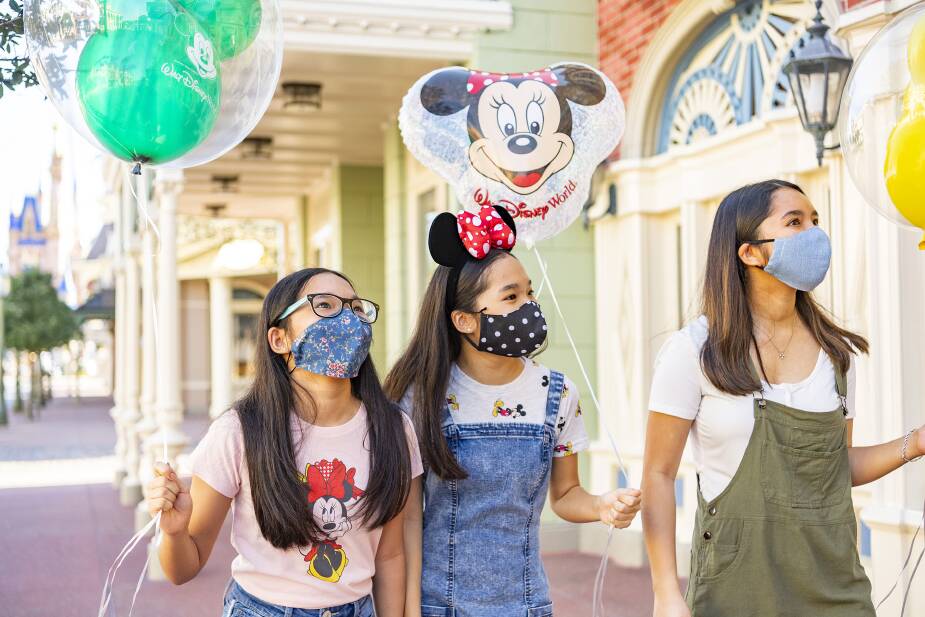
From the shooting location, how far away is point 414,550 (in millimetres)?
2553

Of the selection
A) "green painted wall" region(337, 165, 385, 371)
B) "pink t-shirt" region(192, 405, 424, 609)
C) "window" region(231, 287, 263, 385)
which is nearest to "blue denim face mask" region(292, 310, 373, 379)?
"pink t-shirt" region(192, 405, 424, 609)

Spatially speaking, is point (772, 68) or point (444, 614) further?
point (772, 68)

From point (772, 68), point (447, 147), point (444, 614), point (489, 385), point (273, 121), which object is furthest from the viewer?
point (273, 121)

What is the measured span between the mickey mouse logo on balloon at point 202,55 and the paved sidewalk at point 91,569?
13.2 ft

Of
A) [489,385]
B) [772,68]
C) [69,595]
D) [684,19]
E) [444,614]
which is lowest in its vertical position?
[69,595]

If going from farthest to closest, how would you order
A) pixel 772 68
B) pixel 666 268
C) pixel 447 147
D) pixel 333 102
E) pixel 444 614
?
pixel 333 102, pixel 666 268, pixel 772 68, pixel 447 147, pixel 444 614

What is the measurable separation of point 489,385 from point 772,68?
4024 millimetres

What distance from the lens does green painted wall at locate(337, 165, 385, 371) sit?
12.1 m

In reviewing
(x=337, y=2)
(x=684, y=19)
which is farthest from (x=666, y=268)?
(x=337, y=2)

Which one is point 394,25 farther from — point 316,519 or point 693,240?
point 316,519

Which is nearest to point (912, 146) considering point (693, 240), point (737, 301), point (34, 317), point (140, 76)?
point (737, 301)

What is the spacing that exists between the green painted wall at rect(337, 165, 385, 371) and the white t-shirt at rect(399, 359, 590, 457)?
938 centimetres

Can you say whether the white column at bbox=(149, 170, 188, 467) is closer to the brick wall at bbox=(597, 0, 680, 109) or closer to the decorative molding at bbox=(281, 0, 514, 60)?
the decorative molding at bbox=(281, 0, 514, 60)

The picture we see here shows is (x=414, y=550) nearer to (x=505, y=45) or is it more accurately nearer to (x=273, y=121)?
(x=505, y=45)
